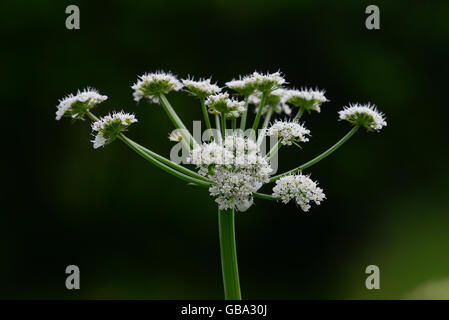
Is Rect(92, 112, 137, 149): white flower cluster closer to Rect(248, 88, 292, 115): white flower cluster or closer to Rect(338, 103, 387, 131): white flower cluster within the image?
Rect(248, 88, 292, 115): white flower cluster

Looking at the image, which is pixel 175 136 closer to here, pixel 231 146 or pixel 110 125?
pixel 110 125

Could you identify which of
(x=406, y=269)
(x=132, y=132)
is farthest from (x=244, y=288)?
(x=132, y=132)

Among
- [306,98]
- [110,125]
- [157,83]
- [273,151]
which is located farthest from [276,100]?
[110,125]

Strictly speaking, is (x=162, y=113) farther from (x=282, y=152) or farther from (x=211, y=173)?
(x=211, y=173)

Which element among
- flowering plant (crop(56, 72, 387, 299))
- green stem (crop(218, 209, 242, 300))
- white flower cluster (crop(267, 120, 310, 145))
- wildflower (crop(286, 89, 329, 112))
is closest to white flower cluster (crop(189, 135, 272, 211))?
flowering plant (crop(56, 72, 387, 299))

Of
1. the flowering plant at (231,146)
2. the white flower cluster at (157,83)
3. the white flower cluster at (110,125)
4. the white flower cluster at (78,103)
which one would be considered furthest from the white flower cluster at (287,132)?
the white flower cluster at (78,103)

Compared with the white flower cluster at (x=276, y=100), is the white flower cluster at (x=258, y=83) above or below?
below

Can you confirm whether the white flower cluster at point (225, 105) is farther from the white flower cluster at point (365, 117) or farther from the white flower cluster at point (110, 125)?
the white flower cluster at point (365, 117)
